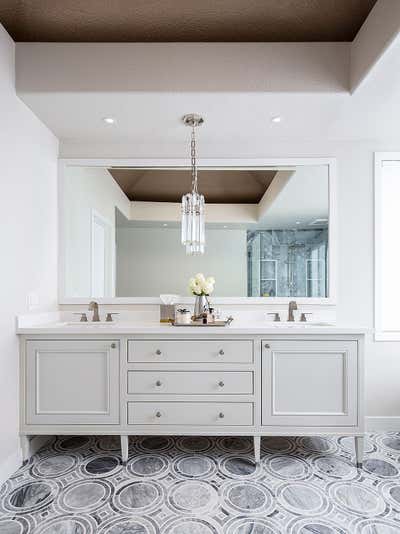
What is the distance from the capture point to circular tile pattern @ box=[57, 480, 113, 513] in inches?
71.9

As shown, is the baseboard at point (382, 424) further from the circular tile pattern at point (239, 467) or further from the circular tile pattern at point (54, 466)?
the circular tile pattern at point (54, 466)

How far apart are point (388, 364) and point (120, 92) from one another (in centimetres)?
266

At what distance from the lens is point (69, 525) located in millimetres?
1693

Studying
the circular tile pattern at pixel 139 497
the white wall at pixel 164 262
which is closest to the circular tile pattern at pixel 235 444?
the circular tile pattern at pixel 139 497

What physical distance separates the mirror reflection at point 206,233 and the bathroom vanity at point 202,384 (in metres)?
0.64

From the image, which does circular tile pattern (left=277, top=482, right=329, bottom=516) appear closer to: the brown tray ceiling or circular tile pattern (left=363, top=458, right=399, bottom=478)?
circular tile pattern (left=363, top=458, right=399, bottom=478)

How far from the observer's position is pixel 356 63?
6.63 ft

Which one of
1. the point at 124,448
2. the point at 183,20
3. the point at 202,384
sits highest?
the point at 183,20

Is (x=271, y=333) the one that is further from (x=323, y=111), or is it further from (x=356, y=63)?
(x=356, y=63)

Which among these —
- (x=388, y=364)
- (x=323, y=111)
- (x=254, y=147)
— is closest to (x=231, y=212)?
(x=254, y=147)

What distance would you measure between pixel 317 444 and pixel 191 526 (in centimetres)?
120

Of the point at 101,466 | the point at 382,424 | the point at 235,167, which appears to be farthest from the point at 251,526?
the point at 235,167

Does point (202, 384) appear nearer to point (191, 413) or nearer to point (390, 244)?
point (191, 413)

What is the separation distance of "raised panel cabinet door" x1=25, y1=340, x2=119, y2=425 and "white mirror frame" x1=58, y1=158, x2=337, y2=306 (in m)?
0.61
